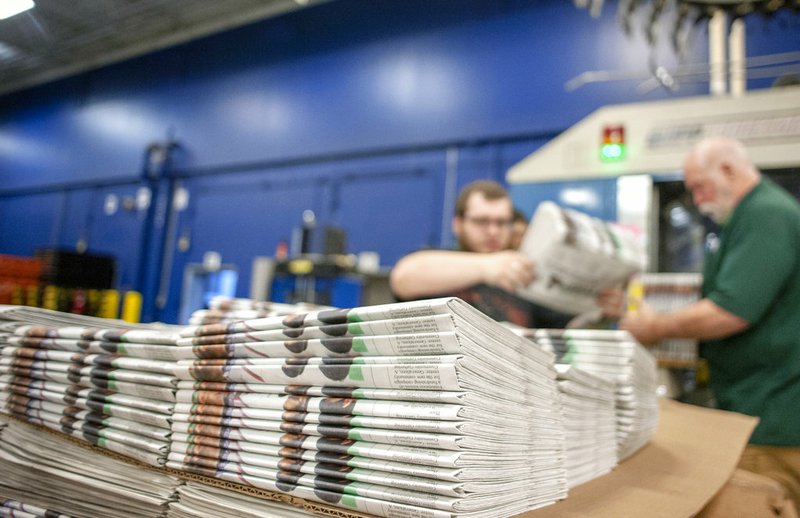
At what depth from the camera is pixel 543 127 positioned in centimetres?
517

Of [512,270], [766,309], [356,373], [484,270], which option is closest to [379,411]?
[356,373]

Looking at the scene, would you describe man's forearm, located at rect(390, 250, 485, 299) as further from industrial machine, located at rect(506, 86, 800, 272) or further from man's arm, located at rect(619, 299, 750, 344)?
industrial machine, located at rect(506, 86, 800, 272)

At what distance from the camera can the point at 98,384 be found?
2.51 ft

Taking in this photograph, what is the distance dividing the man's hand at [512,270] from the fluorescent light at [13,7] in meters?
1.05

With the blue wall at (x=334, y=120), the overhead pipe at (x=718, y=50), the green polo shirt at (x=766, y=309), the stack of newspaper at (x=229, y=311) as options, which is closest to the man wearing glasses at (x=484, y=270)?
the green polo shirt at (x=766, y=309)

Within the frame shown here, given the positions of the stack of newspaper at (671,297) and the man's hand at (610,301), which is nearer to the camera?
the man's hand at (610,301)

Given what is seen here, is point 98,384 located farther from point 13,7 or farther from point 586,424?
point 586,424

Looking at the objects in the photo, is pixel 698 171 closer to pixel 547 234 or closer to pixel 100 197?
pixel 547 234

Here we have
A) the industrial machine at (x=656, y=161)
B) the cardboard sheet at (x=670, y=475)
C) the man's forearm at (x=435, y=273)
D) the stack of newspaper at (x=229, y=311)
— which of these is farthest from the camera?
the industrial machine at (x=656, y=161)

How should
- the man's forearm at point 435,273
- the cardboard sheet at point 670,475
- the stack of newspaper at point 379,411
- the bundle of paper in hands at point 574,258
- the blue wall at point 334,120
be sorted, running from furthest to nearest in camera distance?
the blue wall at point 334,120 → the man's forearm at point 435,273 → the bundle of paper in hands at point 574,258 → the cardboard sheet at point 670,475 → the stack of newspaper at point 379,411

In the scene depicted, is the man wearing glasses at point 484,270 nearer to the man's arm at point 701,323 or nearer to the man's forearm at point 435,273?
the man's forearm at point 435,273

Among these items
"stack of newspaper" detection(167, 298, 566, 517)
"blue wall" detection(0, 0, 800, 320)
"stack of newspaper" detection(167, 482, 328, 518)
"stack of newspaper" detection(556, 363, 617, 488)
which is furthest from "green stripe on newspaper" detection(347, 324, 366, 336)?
"blue wall" detection(0, 0, 800, 320)

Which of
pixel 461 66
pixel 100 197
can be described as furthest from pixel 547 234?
pixel 100 197

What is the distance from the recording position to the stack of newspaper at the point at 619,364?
1003mm
